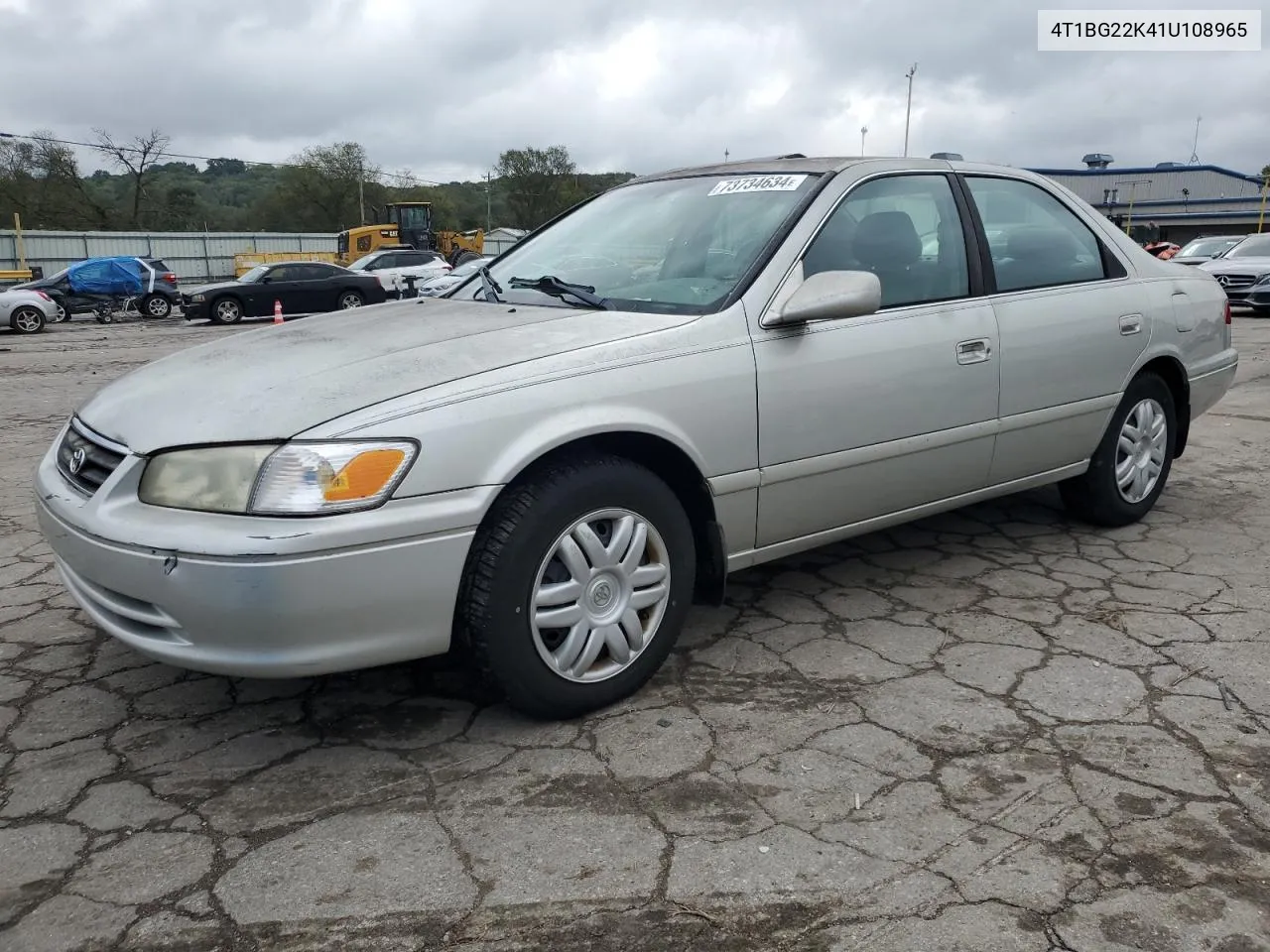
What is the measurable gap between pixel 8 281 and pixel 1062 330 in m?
32.4

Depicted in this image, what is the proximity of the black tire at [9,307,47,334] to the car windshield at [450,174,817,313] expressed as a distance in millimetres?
20051

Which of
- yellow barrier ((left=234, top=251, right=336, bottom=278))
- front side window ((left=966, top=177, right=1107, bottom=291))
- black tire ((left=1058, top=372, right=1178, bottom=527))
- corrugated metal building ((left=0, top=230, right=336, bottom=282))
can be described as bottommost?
black tire ((left=1058, top=372, right=1178, bottom=527))

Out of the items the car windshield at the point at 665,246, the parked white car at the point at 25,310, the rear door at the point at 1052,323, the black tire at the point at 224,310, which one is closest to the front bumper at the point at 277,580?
the car windshield at the point at 665,246

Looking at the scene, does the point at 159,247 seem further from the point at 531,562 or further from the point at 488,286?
the point at 531,562

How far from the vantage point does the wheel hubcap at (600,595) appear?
2.68 metres

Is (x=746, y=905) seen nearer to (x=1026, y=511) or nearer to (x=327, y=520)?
(x=327, y=520)

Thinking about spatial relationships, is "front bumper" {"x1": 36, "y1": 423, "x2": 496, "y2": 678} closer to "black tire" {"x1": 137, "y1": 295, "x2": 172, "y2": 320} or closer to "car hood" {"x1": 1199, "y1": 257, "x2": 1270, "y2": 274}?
"car hood" {"x1": 1199, "y1": 257, "x2": 1270, "y2": 274}

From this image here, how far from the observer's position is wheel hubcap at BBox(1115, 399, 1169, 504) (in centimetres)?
439

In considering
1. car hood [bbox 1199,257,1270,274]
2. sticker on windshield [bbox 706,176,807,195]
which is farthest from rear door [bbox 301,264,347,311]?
sticker on windshield [bbox 706,176,807,195]

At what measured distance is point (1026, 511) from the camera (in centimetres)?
Answer: 490

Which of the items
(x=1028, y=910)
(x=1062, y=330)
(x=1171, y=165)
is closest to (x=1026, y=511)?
(x=1062, y=330)

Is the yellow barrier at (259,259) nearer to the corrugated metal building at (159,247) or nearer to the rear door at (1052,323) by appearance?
the corrugated metal building at (159,247)

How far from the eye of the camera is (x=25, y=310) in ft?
66.6

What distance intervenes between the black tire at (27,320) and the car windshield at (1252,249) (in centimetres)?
2189
